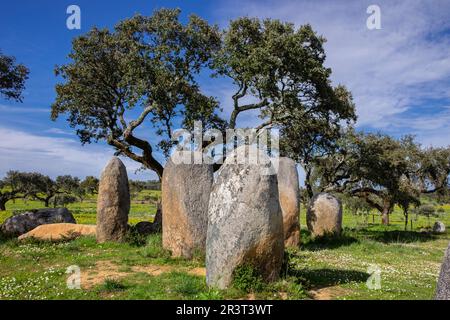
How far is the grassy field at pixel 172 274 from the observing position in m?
9.23

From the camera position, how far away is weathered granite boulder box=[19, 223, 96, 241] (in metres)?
18.7

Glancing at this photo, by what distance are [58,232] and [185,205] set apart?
8.86 metres

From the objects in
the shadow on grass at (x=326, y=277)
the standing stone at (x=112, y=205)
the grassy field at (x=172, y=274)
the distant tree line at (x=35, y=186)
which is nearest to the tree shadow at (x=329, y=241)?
the grassy field at (x=172, y=274)

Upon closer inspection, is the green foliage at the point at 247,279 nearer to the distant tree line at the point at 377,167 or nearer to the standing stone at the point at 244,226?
the standing stone at the point at 244,226

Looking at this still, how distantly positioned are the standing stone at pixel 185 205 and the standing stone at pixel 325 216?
31.6 feet

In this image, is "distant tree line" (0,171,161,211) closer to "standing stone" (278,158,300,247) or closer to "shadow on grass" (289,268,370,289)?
"standing stone" (278,158,300,247)

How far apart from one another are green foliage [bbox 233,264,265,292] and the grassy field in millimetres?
22

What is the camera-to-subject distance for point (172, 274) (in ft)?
36.5

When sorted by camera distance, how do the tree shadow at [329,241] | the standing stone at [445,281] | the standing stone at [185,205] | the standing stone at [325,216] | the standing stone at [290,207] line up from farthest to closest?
the standing stone at [325,216] < the tree shadow at [329,241] < the standing stone at [290,207] < the standing stone at [185,205] < the standing stone at [445,281]

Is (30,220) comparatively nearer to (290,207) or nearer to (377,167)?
(290,207)

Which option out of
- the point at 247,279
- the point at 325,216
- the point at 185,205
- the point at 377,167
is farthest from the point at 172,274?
the point at 377,167

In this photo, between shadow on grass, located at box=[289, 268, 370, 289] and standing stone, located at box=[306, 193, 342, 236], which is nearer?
shadow on grass, located at box=[289, 268, 370, 289]

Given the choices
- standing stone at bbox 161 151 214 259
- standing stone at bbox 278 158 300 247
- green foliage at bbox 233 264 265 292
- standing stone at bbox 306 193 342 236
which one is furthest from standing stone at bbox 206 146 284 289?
standing stone at bbox 306 193 342 236

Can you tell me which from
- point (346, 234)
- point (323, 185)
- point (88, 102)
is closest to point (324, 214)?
point (346, 234)
